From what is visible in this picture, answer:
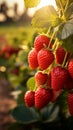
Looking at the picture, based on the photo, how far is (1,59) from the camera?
12.7ft

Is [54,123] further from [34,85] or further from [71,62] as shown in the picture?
[71,62]

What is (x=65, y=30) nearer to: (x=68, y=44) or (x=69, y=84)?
(x=68, y=44)

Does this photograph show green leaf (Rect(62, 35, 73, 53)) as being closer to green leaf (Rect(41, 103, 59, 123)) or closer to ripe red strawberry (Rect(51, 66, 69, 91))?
ripe red strawberry (Rect(51, 66, 69, 91))

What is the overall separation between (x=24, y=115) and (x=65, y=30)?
1.31 m

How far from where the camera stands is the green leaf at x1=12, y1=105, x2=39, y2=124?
238cm

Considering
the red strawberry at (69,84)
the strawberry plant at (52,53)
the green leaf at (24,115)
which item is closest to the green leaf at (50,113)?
the green leaf at (24,115)

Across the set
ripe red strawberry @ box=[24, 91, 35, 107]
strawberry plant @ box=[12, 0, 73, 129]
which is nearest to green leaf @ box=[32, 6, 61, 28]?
strawberry plant @ box=[12, 0, 73, 129]

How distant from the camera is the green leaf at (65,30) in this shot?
3.80 ft

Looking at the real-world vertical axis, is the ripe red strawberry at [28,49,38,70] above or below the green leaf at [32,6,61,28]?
below

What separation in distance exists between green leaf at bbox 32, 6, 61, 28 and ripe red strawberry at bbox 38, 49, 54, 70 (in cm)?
10

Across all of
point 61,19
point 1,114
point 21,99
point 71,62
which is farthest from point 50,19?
point 1,114

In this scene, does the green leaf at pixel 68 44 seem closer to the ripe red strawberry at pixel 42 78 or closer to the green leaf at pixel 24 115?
the ripe red strawberry at pixel 42 78

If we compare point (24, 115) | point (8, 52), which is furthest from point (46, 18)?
point (8, 52)

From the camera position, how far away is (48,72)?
130 centimetres
